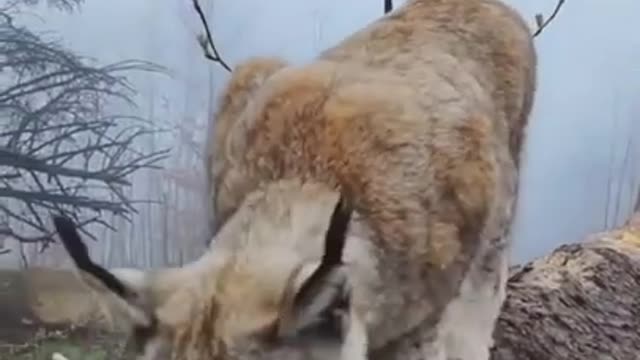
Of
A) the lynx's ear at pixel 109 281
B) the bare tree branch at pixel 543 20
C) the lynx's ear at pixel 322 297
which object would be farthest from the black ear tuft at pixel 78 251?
the bare tree branch at pixel 543 20

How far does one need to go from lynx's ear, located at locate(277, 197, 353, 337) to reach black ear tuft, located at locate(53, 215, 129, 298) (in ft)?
0.65

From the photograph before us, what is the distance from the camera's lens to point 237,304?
165 cm

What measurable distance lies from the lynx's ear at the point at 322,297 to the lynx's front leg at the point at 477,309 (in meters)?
0.71

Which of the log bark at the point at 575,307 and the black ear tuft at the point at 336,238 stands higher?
the black ear tuft at the point at 336,238

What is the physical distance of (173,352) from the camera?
160 centimetres

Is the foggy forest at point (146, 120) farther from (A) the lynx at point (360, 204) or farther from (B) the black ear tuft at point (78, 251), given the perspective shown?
(B) the black ear tuft at point (78, 251)

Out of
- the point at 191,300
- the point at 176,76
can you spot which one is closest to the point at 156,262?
the point at 176,76

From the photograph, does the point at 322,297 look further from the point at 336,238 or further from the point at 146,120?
the point at 146,120

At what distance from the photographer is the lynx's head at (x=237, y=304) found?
62.8 inches

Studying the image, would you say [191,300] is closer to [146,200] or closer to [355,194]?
[355,194]

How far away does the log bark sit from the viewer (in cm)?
269

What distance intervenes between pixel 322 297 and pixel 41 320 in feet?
5.30

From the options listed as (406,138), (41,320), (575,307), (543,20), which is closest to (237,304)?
(406,138)

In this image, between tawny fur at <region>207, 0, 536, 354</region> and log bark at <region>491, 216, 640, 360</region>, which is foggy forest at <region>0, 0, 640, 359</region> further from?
tawny fur at <region>207, 0, 536, 354</region>
